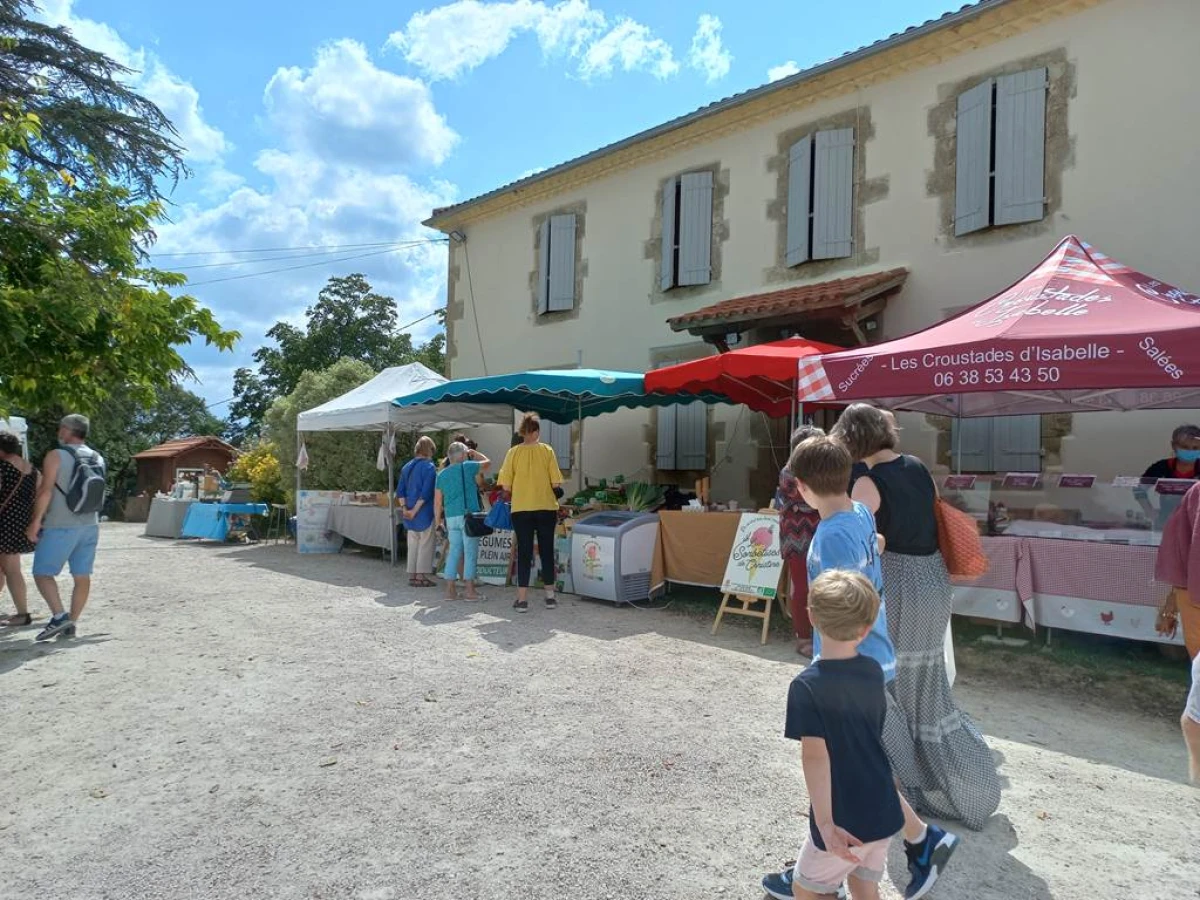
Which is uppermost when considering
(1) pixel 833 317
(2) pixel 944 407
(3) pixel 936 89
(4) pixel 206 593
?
(3) pixel 936 89

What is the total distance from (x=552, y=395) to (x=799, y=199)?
3.93 m

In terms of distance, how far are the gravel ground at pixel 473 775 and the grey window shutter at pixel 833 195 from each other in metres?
5.40

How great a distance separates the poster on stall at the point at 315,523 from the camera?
461 inches

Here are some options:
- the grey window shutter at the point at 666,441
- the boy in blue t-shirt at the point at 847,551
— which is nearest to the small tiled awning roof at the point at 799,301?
the grey window shutter at the point at 666,441

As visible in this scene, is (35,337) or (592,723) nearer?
(592,723)

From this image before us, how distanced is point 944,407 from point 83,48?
18894 millimetres

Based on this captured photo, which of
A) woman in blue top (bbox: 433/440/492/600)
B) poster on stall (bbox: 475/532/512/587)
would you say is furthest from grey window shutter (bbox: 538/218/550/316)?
woman in blue top (bbox: 433/440/492/600)

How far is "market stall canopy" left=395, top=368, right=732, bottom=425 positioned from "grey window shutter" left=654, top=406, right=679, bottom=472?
766mm

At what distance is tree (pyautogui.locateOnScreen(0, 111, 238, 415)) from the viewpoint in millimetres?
5434

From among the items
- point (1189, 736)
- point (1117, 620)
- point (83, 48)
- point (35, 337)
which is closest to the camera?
point (1189, 736)

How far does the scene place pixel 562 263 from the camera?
1241 cm

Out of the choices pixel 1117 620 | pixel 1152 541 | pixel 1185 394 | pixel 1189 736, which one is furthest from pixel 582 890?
pixel 1185 394

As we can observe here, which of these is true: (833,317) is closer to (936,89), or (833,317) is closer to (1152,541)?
(936,89)

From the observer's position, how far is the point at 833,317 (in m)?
8.23
